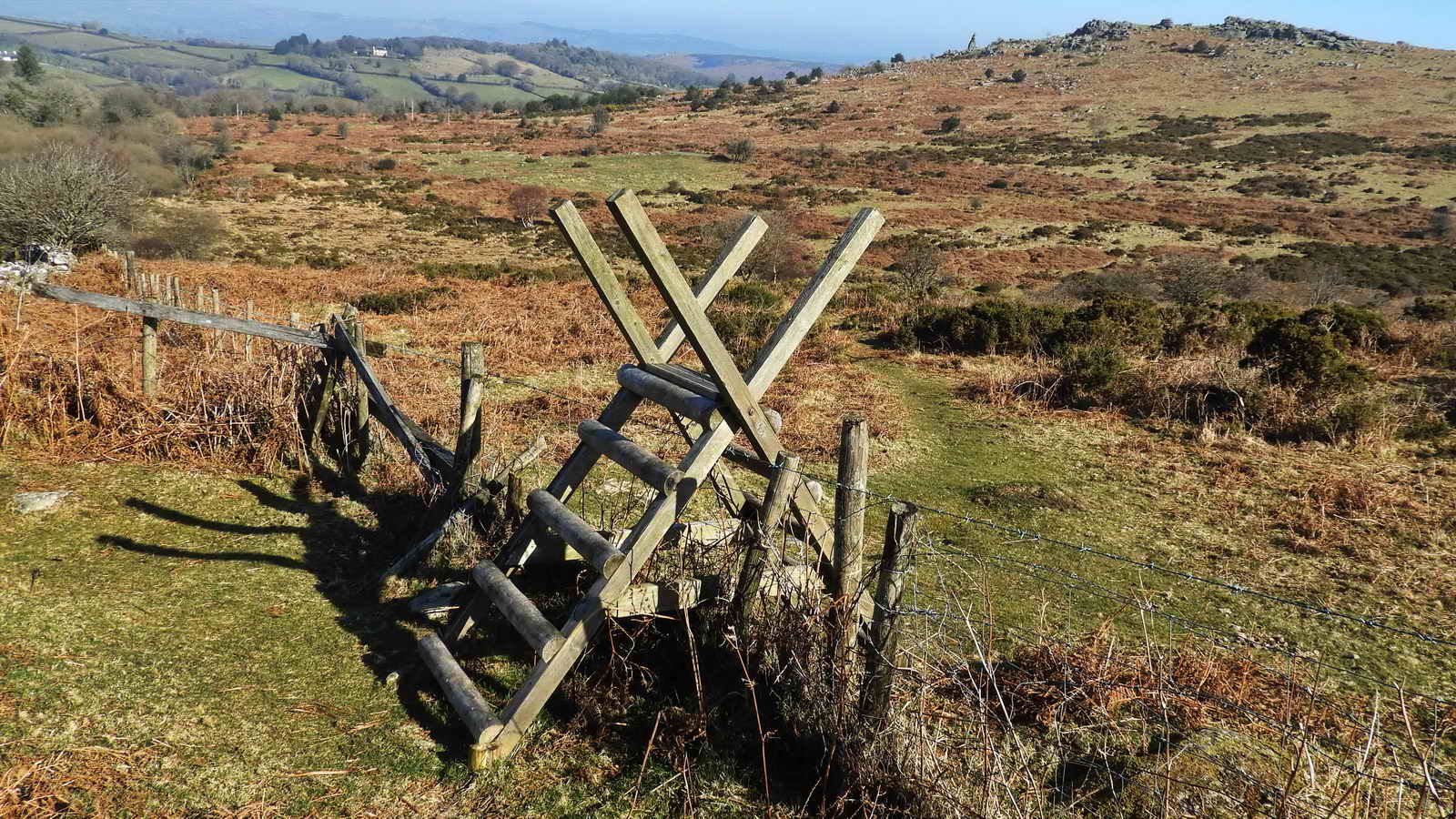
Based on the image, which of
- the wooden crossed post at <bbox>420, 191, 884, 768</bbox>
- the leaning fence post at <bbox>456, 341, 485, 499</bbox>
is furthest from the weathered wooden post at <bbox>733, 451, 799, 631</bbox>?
the leaning fence post at <bbox>456, 341, 485, 499</bbox>

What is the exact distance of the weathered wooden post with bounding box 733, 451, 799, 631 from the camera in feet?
12.6

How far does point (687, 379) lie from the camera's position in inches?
169

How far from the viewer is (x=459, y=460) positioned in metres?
5.96

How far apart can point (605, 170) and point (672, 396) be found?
4930 cm

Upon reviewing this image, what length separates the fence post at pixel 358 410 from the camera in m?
7.09

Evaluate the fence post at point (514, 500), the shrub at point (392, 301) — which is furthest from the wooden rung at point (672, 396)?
the shrub at point (392, 301)

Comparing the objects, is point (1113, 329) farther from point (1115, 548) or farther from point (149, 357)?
point (149, 357)

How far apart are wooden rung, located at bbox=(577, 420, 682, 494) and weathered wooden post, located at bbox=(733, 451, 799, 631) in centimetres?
44

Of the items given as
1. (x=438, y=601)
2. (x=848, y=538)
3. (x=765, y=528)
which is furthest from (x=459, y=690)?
(x=848, y=538)

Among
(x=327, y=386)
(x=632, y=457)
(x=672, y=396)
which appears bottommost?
(x=327, y=386)

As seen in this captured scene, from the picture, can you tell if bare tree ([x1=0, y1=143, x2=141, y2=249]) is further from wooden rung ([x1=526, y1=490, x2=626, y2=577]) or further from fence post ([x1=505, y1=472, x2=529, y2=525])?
wooden rung ([x1=526, y1=490, x2=626, y2=577])

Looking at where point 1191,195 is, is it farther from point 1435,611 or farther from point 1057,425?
point 1435,611

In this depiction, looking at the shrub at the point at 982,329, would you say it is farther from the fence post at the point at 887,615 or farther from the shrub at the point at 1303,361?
the fence post at the point at 887,615

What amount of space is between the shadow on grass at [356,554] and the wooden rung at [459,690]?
0.15 metres
